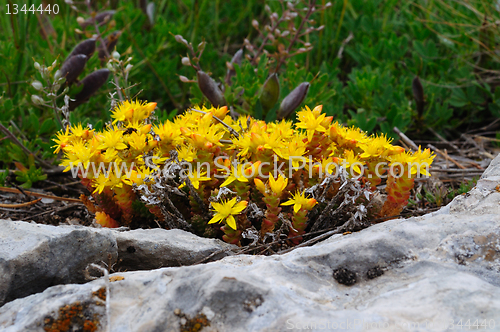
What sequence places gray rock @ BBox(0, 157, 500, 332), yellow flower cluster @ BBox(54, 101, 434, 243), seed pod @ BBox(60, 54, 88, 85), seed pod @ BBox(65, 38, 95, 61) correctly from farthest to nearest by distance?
1. seed pod @ BBox(65, 38, 95, 61)
2. seed pod @ BBox(60, 54, 88, 85)
3. yellow flower cluster @ BBox(54, 101, 434, 243)
4. gray rock @ BBox(0, 157, 500, 332)

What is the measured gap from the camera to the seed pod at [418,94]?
365cm

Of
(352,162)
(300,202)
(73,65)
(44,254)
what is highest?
(73,65)

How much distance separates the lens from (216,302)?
4.75 feet

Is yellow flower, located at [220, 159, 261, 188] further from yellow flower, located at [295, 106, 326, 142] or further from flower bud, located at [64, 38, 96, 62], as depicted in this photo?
flower bud, located at [64, 38, 96, 62]

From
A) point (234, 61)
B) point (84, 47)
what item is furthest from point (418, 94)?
point (84, 47)

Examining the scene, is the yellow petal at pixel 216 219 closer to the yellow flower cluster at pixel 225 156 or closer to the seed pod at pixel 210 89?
the yellow flower cluster at pixel 225 156

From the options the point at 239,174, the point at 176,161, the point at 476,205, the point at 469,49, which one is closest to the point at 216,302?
Result: the point at 239,174

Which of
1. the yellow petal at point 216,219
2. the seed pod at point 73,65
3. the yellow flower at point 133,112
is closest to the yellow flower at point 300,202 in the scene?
the yellow petal at point 216,219

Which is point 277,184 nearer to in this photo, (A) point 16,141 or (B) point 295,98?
(B) point 295,98

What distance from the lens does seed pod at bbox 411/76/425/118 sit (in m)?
3.65

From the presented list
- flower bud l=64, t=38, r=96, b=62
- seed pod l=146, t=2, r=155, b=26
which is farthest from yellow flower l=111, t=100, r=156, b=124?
seed pod l=146, t=2, r=155, b=26

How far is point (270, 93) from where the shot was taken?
3174 mm

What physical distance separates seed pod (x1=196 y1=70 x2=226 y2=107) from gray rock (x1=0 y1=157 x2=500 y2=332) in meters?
1.52

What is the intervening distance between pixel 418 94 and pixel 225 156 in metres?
2.14
